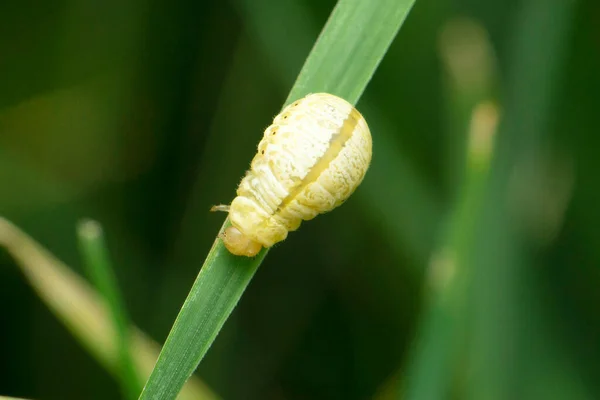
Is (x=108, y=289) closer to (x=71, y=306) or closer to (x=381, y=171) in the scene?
→ (x=71, y=306)

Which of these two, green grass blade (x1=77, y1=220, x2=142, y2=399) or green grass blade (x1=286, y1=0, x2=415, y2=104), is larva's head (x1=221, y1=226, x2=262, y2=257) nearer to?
green grass blade (x1=77, y1=220, x2=142, y2=399)

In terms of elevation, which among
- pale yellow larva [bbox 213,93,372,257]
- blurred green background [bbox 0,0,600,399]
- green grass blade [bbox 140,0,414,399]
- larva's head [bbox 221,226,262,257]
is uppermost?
green grass blade [bbox 140,0,414,399]

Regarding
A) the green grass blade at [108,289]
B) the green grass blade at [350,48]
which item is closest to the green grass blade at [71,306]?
the green grass blade at [108,289]

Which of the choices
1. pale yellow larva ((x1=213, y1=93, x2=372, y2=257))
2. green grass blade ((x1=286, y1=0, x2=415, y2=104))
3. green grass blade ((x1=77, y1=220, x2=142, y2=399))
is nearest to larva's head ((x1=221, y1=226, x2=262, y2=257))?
pale yellow larva ((x1=213, y1=93, x2=372, y2=257))

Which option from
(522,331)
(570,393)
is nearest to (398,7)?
(522,331)

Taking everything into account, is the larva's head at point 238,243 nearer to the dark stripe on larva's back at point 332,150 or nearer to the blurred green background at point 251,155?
the dark stripe on larva's back at point 332,150

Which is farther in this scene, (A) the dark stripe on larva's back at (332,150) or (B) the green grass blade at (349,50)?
(B) the green grass blade at (349,50)

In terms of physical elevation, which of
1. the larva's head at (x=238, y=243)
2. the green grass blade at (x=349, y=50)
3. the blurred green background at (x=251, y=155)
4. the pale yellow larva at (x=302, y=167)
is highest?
the green grass blade at (x=349, y=50)

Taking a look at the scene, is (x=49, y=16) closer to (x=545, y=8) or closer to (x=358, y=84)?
(x=358, y=84)
